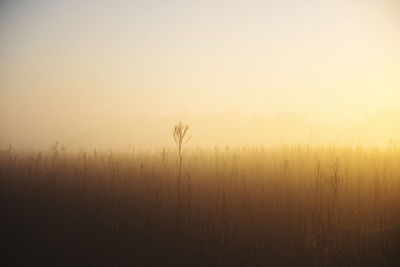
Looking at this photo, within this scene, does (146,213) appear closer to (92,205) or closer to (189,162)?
(92,205)

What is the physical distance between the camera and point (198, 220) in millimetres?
4531

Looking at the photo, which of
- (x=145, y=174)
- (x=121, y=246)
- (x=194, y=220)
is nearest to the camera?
(x=121, y=246)

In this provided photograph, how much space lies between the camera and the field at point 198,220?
3.79 meters

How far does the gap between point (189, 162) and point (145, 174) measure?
7.56ft

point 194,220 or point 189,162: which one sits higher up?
point 189,162

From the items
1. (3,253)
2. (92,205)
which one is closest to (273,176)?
(92,205)

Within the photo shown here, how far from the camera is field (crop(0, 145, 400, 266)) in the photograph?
12.4 feet

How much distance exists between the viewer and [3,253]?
3980 mm

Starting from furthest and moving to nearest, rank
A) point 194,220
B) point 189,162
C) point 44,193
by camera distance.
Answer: point 189,162 → point 44,193 → point 194,220

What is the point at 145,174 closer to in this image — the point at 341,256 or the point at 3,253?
the point at 3,253

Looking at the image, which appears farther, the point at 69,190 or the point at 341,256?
the point at 69,190

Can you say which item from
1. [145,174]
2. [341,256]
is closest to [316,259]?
[341,256]

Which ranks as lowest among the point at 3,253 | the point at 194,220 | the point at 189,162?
the point at 3,253

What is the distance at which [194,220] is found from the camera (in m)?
4.55
